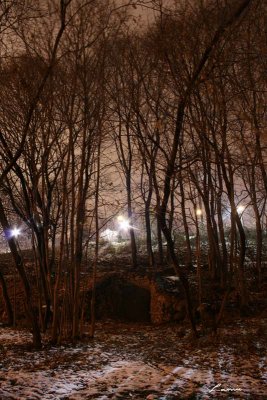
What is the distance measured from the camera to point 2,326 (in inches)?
504

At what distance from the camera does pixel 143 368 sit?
6898 mm

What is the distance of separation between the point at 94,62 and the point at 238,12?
4684 millimetres

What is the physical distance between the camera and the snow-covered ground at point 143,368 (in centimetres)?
554

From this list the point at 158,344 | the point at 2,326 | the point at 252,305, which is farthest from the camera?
the point at 2,326

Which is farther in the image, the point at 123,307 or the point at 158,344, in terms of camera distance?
the point at 123,307

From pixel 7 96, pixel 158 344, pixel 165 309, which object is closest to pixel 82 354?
pixel 158 344

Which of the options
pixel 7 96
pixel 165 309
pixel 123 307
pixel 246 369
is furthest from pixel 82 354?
pixel 7 96

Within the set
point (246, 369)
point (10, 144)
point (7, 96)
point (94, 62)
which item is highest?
point (94, 62)

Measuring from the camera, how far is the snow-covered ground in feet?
18.2

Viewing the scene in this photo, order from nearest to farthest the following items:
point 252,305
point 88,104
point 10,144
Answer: point 88,104 → point 10,144 → point 252,305

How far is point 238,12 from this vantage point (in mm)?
6262

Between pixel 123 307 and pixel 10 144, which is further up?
pixel 10 144

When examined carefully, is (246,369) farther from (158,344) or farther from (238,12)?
(238,12)

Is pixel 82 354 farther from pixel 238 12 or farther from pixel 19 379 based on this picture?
pixel 238 12
